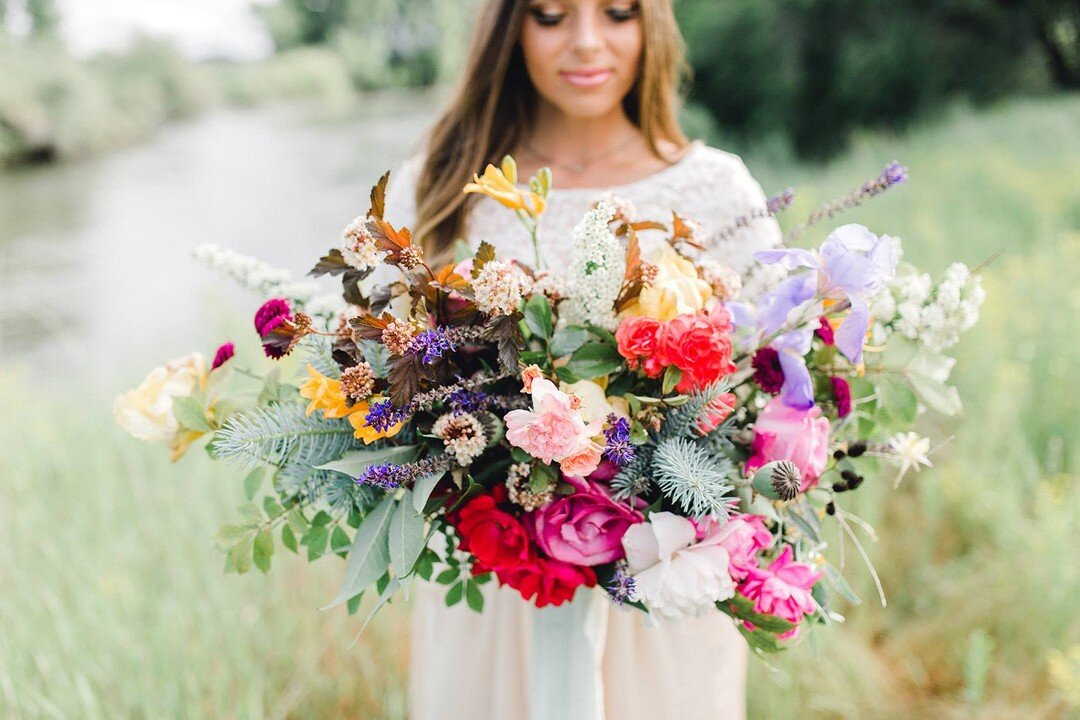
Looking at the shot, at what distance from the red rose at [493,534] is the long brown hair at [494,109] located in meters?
0.73

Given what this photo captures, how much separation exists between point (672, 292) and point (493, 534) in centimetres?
31

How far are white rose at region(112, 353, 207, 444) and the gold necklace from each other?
0.88m

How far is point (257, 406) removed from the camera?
891mm

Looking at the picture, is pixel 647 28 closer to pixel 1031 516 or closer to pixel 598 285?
pixel 598 285

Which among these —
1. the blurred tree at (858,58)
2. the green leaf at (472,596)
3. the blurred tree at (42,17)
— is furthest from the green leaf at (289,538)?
the blurred tree at (42,17)

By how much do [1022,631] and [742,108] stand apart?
1021 cm

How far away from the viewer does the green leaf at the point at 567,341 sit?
81 cm

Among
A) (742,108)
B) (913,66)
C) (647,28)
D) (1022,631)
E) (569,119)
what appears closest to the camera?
(647,28)

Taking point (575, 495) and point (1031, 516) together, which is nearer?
point (575, 495)

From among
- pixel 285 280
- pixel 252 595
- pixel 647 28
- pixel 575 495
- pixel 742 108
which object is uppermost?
pixel 647 28

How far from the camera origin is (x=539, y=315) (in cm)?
81

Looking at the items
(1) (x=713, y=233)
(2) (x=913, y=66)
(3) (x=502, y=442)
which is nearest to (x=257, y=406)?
(3) (x=502, y=442)

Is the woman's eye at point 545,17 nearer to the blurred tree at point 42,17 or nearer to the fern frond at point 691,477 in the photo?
the fern frond at point 691,477

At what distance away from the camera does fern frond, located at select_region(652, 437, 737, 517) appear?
2.49 ft
